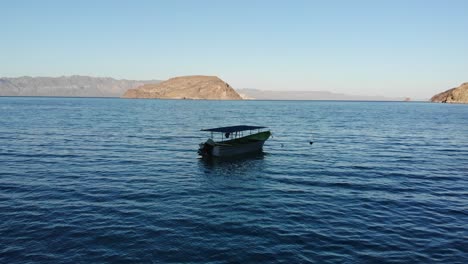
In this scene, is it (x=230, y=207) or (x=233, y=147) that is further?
Result: (x=233, y=147)

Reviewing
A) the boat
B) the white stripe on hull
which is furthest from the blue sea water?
the boat

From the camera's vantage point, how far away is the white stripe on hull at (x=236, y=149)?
4322cm

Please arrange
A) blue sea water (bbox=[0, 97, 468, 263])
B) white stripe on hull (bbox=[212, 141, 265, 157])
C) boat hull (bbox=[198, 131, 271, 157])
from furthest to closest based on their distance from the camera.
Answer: white stripe on hull (bbox=[212, 141, 265, 157]) → boat hull (bbox=[198, 131, 271, 157]) → blue sea water (bbox=[0, 97, 468, 263])

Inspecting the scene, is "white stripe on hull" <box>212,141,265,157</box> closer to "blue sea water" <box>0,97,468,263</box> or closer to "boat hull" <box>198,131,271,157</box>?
"boat hull" <box>198,131,271,157</box>

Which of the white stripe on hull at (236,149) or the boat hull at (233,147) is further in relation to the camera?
the white stripe on hull at (236,149)

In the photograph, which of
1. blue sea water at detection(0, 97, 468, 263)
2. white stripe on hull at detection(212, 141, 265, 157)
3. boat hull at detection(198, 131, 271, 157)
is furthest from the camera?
white stripe on hull at detection(212, 141, 265, 157)

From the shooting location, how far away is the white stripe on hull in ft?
142

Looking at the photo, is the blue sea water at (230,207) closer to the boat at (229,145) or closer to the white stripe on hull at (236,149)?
the white stripe on hull at (236,149)

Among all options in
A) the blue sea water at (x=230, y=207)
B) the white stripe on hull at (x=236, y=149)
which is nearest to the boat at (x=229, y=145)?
the white stripe on hull at (x=236, y=149)

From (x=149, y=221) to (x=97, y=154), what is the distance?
974 inches

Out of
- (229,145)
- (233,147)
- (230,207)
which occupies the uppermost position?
(229,145)

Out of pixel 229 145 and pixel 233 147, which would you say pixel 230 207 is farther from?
pixel 233 147

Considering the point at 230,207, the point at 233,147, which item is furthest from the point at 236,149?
the point at 230,207

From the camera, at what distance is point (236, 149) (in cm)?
4566
